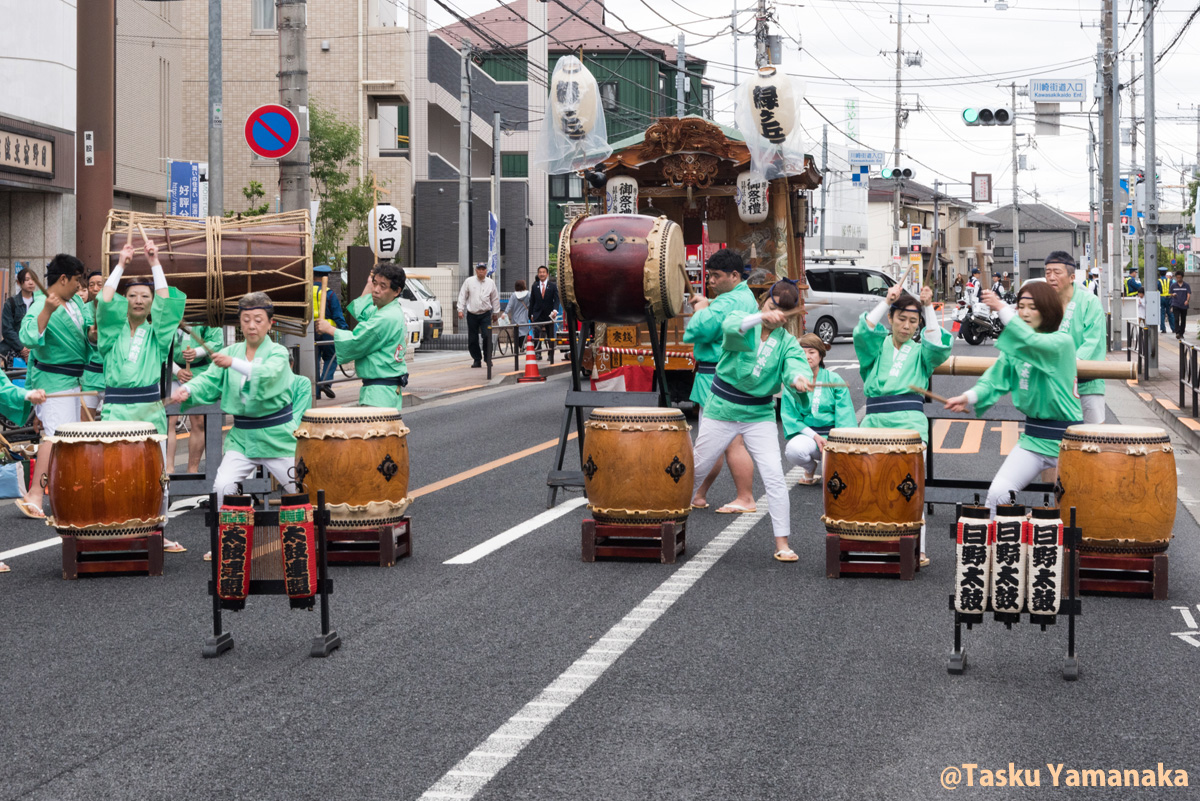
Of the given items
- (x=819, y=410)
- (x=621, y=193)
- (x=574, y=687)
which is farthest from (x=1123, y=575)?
(x=621, y=193)

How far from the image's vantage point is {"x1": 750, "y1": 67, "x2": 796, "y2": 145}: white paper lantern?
52.0ft

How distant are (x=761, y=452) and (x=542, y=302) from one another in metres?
16.9

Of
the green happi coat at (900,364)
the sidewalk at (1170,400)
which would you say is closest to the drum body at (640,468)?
the green happi coat at (900,364)

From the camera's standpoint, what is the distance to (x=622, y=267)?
372 inches

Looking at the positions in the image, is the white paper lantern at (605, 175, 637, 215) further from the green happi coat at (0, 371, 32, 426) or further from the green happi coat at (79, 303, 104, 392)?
Answer: the green happi coat at (0, 371, 32, 426)

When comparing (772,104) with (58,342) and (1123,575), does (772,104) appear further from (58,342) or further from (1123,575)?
(1123,575)

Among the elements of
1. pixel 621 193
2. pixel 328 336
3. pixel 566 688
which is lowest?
pixel 566 688

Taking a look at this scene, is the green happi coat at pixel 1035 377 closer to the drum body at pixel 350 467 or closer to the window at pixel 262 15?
the drum body at pixel 350 467

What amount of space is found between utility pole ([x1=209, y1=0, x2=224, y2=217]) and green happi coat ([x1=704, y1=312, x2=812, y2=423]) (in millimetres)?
8475

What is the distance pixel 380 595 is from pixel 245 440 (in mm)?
1588

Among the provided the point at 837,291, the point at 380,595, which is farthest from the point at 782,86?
the point at 837,291

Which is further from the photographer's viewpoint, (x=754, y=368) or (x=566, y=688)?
(x=754, y=368)

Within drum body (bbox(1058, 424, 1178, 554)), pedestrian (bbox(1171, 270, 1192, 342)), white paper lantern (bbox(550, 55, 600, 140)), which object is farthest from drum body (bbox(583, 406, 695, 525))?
pedestrian (bbox(1171, 270, 1192, 342))

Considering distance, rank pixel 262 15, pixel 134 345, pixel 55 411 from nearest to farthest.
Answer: pixel 134 345 < pixel 55 411 < pixel 262 15
